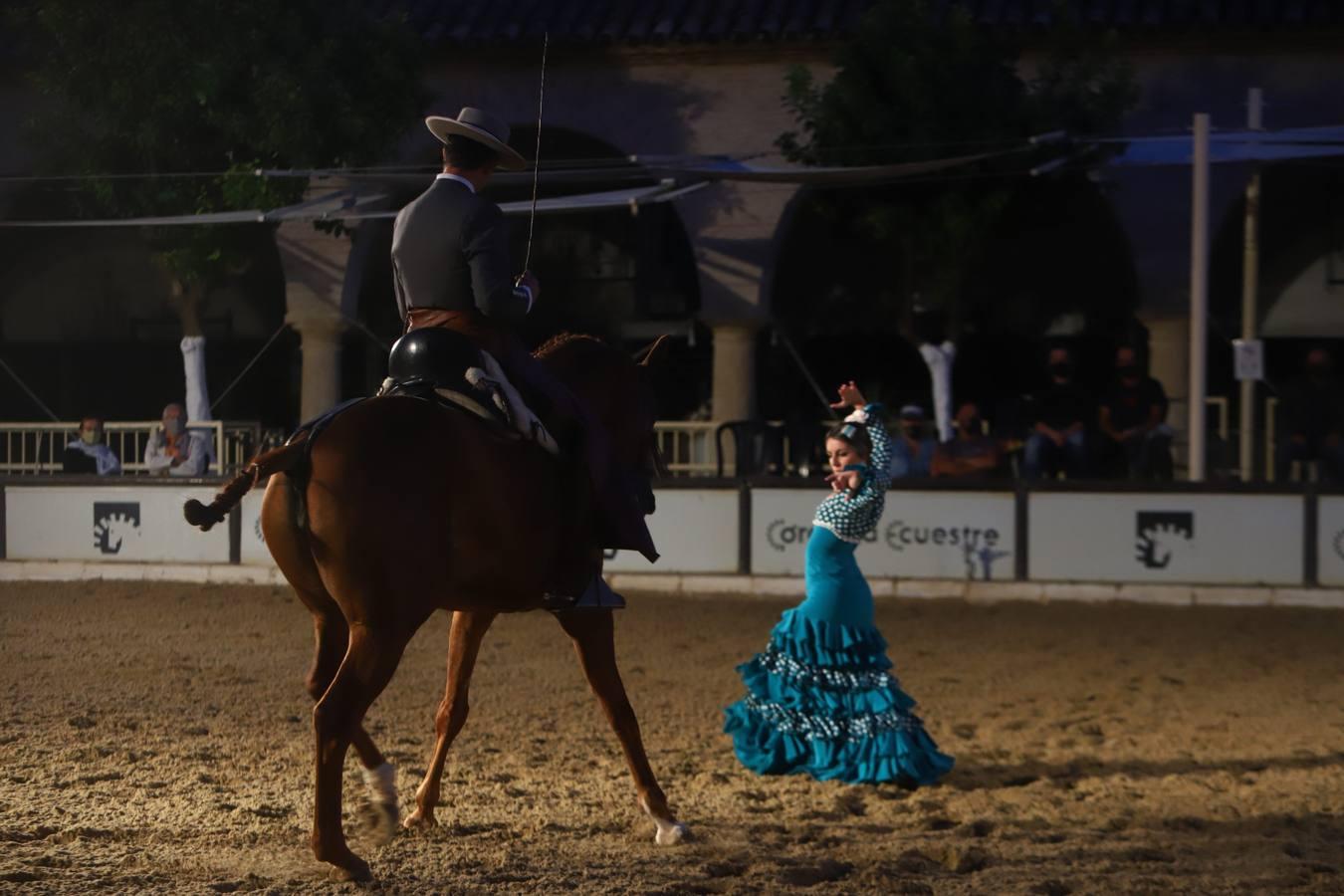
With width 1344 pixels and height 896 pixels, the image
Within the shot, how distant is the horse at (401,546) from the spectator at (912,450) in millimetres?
9405

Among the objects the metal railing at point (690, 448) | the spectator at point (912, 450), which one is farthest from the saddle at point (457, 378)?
the metal railing at point (690, 448)

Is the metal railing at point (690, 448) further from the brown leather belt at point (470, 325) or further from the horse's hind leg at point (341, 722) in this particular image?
the horse's hind leg at point (341, 722)

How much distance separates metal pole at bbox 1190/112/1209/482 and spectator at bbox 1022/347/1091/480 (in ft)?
3.50

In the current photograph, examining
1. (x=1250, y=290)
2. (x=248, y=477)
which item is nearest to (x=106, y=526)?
(x=248, y=477)

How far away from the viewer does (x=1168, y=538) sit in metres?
14.5

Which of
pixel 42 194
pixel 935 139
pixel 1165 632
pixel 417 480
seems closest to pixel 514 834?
pixel 417 480

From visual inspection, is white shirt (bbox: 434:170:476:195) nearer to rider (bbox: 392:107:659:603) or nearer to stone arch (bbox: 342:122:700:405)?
rider (bbox: 392:107:659:603)

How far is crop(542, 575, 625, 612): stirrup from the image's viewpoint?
649 cm

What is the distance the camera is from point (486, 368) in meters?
6.12

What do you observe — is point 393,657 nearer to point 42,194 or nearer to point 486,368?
point 486,368

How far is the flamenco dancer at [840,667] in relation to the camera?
7797 millimetres

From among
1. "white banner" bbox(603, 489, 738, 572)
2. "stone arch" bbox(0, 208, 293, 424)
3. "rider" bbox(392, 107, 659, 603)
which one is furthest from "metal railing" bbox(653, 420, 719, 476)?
"rider" bbox(392, 107, 659, 603)

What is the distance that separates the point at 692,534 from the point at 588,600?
28.9 ft

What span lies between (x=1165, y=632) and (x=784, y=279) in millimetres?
12129
